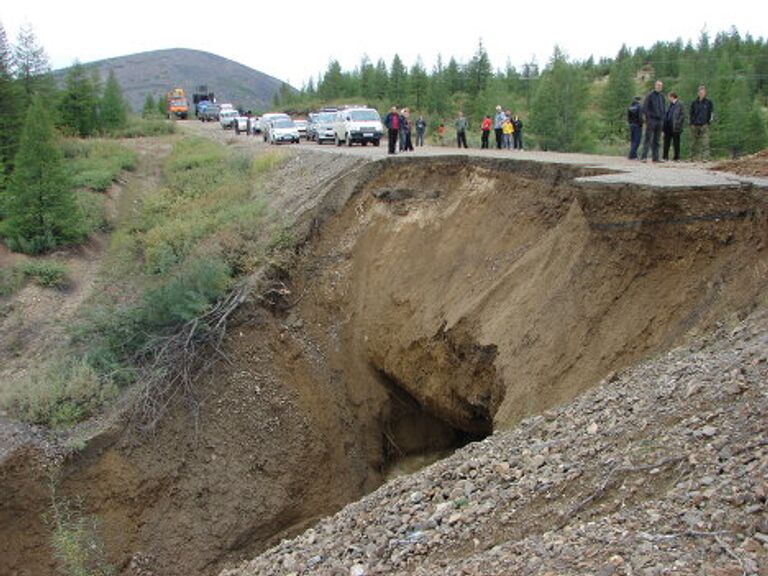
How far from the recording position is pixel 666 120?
17328 mm

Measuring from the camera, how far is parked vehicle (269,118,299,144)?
122 ft

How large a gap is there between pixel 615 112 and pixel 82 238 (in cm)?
4394

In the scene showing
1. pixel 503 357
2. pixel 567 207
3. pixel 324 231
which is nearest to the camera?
pixel 503 357

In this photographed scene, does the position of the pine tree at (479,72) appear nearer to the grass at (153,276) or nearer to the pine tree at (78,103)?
the pine tree at (78,103)

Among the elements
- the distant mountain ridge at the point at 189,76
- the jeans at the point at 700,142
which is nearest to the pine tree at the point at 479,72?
the jeans at the point at 700,142

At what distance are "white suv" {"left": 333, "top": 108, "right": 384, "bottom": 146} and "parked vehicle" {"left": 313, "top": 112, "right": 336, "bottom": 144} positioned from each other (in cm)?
153

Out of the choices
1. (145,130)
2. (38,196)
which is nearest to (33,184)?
(38,196)

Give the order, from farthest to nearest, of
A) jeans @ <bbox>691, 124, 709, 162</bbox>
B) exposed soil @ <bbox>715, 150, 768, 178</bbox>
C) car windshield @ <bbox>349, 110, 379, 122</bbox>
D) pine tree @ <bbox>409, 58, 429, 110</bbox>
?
1. pine tree @ <bbox>409, 58, 429, 110</bbox>
2. car windshield @ <bbox>349, 110, 379, 122</bbox>
3. jeans @ <bbox>691, 124, 709, 162</bbox>
4. exposed soil @ <bbox>715, 150, 768, 178</bbox>

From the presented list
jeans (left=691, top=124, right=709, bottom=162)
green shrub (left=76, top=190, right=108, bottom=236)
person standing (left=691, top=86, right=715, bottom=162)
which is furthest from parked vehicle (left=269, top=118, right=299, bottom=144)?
jeans (left=691, top=124, right=709, bottom=162)

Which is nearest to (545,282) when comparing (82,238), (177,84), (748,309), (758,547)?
(748,309)

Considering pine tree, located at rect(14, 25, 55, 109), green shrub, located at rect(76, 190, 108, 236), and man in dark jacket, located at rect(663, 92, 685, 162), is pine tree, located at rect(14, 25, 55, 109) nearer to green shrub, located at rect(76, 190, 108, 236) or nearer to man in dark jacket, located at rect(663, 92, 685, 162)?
green shrub, located at rect(76, 190, 108, 236)

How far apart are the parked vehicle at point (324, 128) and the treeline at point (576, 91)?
12.5 meters

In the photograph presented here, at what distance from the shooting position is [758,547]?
4883 mm

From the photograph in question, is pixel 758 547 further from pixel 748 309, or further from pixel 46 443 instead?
pixel 46 443
